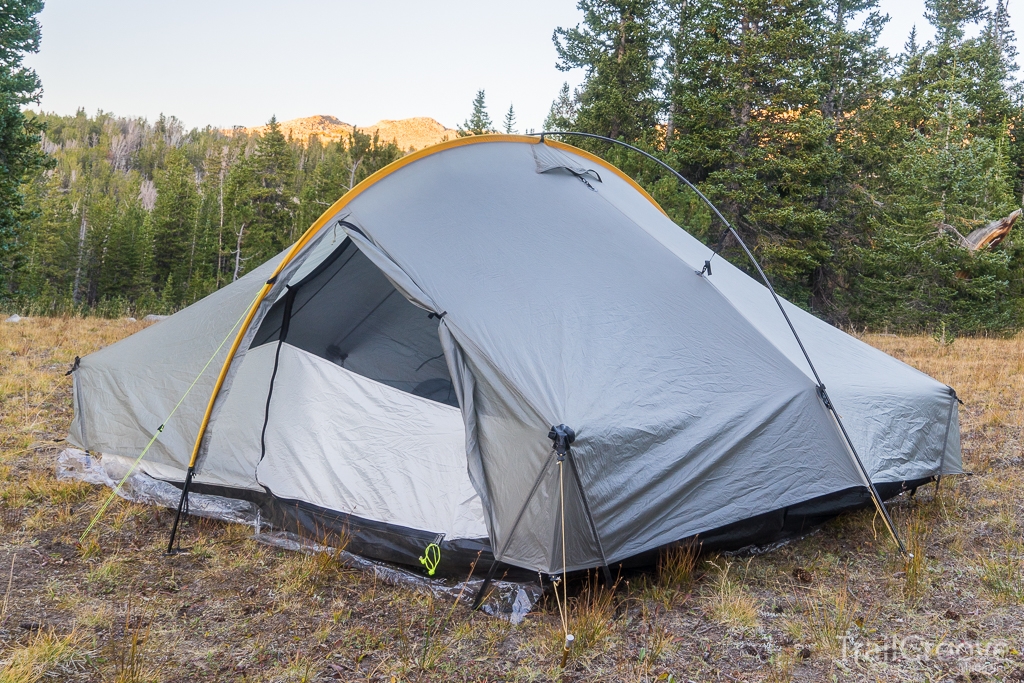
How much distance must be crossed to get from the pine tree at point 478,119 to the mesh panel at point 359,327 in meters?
16.7

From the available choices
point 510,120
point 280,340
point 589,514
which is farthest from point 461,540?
point 510,120

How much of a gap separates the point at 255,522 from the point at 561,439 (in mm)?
2008

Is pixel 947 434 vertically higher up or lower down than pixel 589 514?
higher up

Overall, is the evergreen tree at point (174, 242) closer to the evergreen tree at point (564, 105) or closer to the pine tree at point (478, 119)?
the pine tree at point (478, 119)

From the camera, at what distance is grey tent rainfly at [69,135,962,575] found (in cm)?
283

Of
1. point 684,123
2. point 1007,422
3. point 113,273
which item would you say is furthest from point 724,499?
point 113,273

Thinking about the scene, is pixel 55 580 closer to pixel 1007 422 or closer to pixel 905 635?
pixel 905 635

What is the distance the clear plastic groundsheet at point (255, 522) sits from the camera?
110 inches

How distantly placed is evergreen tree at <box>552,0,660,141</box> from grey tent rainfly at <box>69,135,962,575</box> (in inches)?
583

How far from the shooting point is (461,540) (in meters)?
3.09

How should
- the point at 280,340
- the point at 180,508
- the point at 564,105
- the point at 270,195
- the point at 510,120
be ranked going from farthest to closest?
the point at 270,195, the point at 564,105, the point at 510,120, the point at 280,340, the point at 180,508

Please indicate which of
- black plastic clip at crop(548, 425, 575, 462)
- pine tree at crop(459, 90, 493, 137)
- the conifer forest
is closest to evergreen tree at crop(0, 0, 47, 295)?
the conifer forest

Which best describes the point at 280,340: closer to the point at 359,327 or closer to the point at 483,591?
the point at 359,327

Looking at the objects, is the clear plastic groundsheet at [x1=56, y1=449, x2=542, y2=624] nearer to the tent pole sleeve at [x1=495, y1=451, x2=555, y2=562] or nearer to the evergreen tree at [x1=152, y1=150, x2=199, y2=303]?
the tent pole sleeve at [x1=495, y1=451, x2=555, y2=562]
